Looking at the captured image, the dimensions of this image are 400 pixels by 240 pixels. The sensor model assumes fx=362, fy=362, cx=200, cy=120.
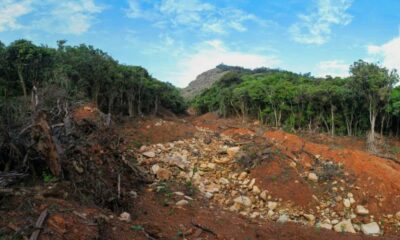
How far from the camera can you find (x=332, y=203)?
33.1ft

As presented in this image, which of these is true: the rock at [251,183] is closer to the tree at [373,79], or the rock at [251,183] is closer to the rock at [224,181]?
the rock at [224,181]

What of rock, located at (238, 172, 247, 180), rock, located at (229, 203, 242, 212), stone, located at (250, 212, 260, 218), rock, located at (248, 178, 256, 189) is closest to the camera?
stone, located at (250, 212, 260, 218)

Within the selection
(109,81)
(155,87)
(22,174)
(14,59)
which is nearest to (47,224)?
(22,174)

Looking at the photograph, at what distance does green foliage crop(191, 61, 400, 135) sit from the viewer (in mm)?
23278

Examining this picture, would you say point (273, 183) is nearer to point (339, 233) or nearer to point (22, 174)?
point (339, 233)

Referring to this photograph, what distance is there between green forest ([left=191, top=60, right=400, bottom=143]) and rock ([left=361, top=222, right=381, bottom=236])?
15.7 meters

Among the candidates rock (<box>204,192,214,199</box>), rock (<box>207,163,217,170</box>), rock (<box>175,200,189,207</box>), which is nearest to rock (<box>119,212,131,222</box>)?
rock (<box>175,200,189,207</box>)

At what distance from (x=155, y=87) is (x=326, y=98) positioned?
14.5 m

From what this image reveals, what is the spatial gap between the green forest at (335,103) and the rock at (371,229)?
1575 cm

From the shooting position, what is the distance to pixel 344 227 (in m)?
8.99

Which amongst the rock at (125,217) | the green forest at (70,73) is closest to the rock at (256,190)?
the rock at (125,217)

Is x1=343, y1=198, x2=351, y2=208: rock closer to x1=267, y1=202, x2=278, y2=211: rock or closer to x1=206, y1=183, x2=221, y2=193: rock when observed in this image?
x1=267, y1=202, x2=278, y2=211: rock

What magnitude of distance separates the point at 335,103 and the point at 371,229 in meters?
20.6

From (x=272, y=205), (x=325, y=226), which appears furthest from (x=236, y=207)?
(x=325, y=226)
